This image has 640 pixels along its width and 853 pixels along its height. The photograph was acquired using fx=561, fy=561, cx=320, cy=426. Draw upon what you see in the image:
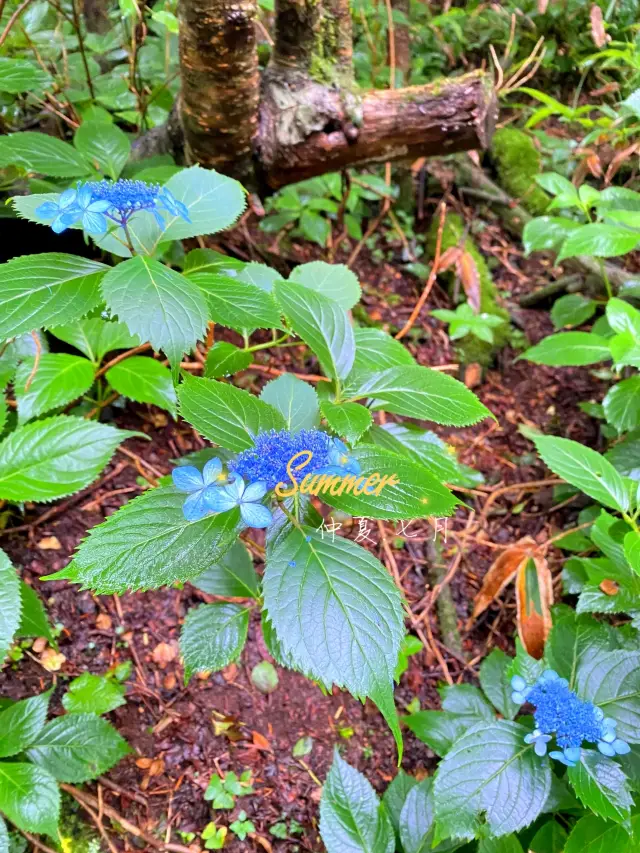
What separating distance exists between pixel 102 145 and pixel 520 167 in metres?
2.78

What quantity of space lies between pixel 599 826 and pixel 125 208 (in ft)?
4.97

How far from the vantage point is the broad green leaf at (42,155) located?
1.48 metres

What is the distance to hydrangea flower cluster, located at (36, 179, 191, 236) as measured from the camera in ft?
2.98

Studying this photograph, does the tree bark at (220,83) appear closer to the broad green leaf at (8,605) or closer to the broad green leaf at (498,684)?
the broad green leaf at (8,605)

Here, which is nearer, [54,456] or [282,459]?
[282,459]

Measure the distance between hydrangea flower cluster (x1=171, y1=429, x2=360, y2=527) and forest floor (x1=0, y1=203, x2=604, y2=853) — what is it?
3.03 ft

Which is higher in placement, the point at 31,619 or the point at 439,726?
the point at 31,619

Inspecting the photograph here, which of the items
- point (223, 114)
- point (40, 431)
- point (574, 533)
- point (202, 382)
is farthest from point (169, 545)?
point (574, 533)

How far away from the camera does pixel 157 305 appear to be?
3.00 ft

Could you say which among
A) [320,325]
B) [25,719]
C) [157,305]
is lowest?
[25,719]

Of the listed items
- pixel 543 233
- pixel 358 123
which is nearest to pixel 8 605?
pixel 358 123

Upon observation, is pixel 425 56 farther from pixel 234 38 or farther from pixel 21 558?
pixel 21 558

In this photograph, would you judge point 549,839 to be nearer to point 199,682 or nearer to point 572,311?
point 199,682

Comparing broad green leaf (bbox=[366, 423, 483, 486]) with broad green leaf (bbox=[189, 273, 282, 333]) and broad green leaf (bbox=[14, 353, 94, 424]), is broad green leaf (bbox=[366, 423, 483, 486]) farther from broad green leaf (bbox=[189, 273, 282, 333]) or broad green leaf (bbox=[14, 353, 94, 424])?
broad green leaf (bbox=[14, 353, 94, 424])
